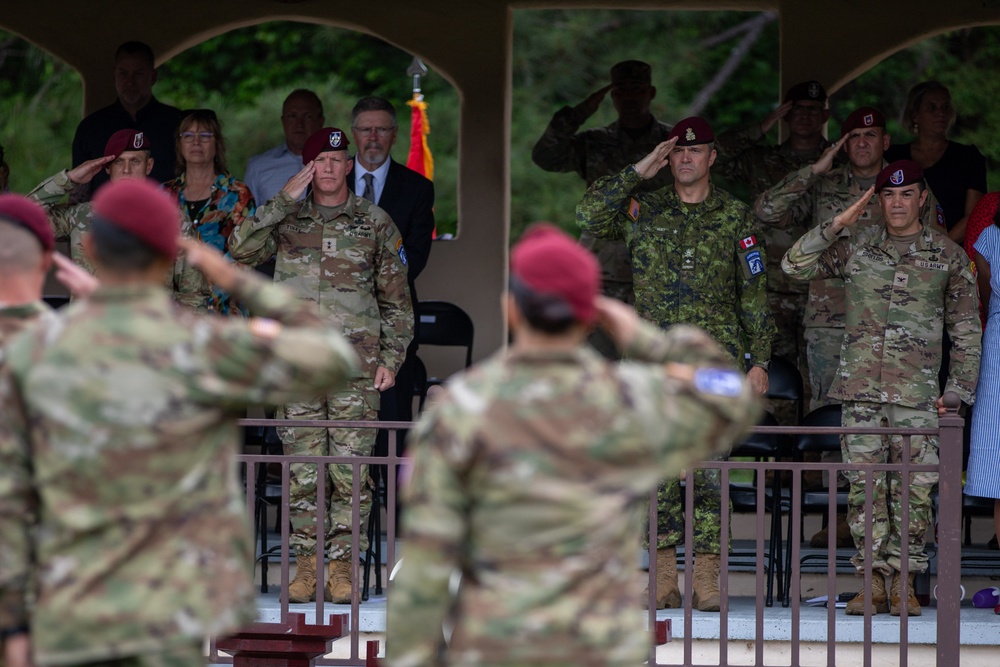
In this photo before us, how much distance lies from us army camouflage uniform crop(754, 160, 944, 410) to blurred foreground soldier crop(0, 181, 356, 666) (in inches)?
175

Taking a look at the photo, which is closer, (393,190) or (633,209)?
(633,209)

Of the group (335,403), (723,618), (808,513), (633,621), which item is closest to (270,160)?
(335,403)

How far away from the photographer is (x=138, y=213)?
3340 millimetres

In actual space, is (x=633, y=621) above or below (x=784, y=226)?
below

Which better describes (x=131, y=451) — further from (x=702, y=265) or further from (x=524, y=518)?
(x=702, y=265)

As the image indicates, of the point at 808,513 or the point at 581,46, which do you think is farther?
the point at 581,46

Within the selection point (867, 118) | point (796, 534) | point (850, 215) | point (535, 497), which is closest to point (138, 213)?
point (535, 497)

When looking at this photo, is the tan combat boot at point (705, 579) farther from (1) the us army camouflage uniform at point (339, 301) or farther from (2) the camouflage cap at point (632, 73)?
(2) the camouflage cap at point (632, 73)

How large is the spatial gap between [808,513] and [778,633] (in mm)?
1764

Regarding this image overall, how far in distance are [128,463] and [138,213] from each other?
53 centimetres

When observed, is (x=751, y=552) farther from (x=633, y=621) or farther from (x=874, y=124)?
(x=633, y=621)

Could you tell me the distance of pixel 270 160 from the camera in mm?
8641

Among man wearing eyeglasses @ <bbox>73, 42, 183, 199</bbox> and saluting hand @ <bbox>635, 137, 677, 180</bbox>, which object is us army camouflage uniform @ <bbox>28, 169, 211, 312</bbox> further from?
saluting hand @ <bbox>635, 137, 677, 180</bbox>

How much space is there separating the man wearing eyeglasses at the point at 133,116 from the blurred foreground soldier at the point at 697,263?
262 centimetres
